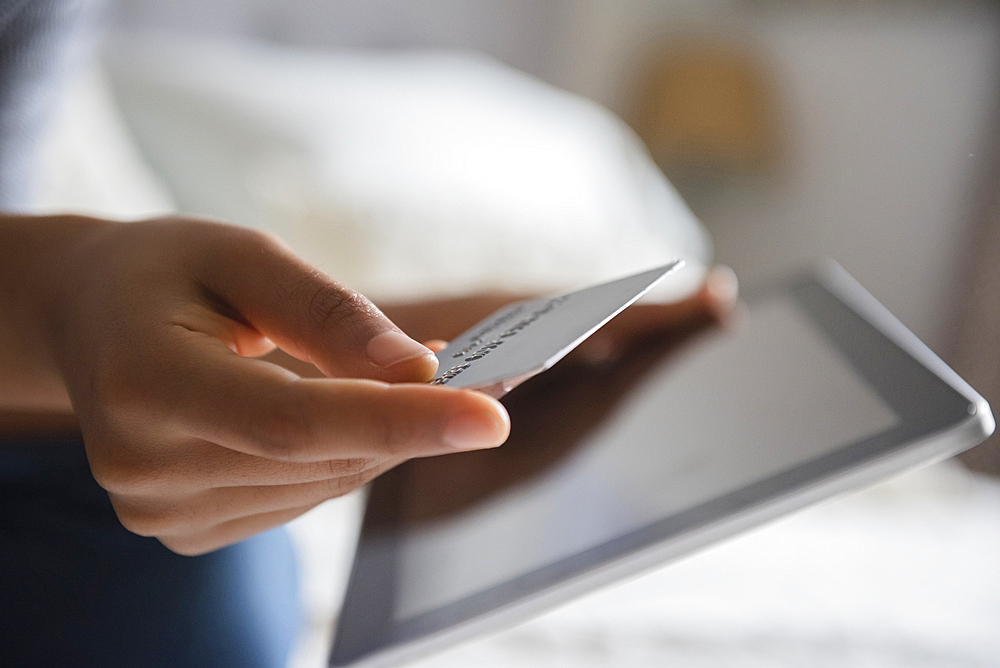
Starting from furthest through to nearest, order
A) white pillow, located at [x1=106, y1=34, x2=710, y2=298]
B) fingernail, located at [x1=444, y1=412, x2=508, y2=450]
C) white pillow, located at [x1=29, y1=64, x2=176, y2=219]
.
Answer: white pillow, located at [x1=106, y1=34, x2=710, y2=298], white pillow, located at [x1=29, y1=64, x2=176, y2=219], fingernail, located at [x1=444, y1=412, x2=508, y2=450]

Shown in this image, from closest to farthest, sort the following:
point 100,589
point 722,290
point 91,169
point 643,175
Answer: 1. point 100,589
2. point 722,290
3. point 91,169
4. point 643,175

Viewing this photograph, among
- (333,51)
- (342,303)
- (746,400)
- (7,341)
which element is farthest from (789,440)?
(333,51)

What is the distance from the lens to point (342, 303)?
227mm

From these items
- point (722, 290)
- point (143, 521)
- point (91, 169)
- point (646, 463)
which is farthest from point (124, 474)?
point (91, 169)

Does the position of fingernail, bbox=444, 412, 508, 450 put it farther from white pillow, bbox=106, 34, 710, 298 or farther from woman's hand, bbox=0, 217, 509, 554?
white pillow, bbox=106, 34, 710, 298

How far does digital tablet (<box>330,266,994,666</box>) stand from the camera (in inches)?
10.9

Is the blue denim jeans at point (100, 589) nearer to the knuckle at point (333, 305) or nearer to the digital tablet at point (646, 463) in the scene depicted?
the digital tablet at point (646, 463)

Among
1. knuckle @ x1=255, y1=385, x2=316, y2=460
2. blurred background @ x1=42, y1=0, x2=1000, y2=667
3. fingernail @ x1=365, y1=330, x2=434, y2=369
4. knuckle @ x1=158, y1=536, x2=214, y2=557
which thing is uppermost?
fingernail @ x1=365, y1=330, x2=434, y2=369

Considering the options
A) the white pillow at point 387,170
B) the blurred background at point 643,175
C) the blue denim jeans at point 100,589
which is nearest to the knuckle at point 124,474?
the blue denim jeans at point 100,589

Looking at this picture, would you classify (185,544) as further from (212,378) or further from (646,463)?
(646,463)

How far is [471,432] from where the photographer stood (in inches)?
6.9

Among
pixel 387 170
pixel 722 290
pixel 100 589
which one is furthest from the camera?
pixel 387 170

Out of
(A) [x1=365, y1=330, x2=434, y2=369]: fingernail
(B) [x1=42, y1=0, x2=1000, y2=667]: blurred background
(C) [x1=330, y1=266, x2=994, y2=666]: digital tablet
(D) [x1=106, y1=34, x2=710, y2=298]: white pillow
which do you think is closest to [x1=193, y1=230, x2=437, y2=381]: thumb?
(A) [x1=365, y1=330, x2=434, y2=369]: fingernail

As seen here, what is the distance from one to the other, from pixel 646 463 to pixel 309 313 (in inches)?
8.2
